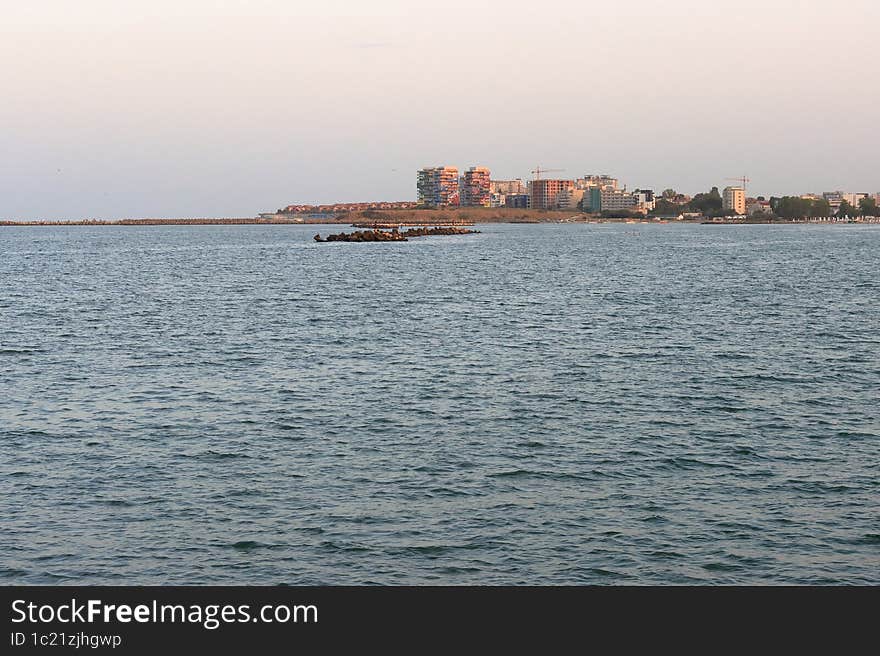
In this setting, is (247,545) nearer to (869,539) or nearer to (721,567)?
(721,567)

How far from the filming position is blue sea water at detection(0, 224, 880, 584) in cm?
2245

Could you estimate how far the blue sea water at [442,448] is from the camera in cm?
2245

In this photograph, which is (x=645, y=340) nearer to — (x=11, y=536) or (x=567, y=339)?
(x=567, y=339)

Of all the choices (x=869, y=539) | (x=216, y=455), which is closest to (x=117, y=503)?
(x=216, y=455)

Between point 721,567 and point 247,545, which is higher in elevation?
point 247,545

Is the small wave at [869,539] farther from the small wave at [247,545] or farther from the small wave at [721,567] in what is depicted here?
the small wave at [247,545]

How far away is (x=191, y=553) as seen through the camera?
891 inches

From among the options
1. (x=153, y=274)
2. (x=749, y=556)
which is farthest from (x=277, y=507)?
(x=153, y=274)

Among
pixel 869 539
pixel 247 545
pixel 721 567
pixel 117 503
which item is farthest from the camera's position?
pixel 117 503

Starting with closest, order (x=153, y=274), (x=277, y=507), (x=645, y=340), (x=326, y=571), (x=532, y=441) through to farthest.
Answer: (x=326, y=571) < (x=277, y=507) < (x=532, y=441) < (x=645, y=340) < (x=153, y=274)

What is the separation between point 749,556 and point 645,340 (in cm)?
3341

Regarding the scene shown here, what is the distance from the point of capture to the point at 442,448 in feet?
103

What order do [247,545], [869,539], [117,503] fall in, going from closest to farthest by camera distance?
[247,545]
[869,539]
[117,503]

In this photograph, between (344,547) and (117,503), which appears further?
(117,503)
